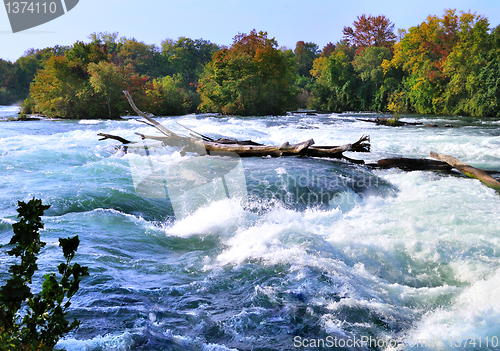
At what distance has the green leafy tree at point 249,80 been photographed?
26312 mm

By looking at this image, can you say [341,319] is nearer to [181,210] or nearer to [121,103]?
[181,210]

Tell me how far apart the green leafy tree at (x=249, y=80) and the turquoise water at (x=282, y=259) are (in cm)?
2009

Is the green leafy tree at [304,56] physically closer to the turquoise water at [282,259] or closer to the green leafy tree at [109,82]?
the green leafy tree at [109,82]

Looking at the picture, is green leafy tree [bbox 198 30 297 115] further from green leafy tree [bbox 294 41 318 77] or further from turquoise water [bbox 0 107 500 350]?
green leafy tree [bbox 294 41 318 77]

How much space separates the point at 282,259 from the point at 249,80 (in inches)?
947

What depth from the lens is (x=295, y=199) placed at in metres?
5.71

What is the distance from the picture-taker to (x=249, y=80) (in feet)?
85.6

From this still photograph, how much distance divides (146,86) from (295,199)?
81.5 ft

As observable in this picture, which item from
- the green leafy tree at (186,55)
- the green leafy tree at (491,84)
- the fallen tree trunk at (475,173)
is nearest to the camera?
the fallen tree trunk at (475,173)

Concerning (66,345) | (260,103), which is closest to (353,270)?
(66,345)

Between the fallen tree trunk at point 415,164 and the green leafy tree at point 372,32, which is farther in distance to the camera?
the green leafy tree at point 372,32

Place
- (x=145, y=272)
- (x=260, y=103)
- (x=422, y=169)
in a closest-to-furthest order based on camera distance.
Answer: (x=145, y=272), (x=422, y=169), (x=260, y=103)

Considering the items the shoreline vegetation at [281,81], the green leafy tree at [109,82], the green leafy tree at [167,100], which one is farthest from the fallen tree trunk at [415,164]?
the green leafy tree at [167,100]

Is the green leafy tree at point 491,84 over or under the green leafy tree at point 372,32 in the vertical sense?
under
